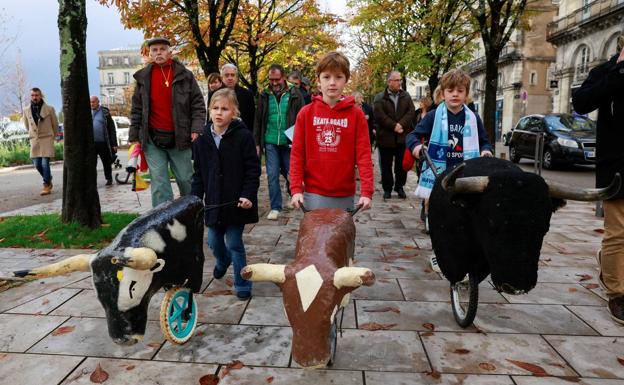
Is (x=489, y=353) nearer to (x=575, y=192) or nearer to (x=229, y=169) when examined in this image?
(x=575, y=192)

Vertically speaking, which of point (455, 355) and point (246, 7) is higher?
point (246, 7)

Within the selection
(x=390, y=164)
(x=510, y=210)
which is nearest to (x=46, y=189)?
(x=390, y=164)

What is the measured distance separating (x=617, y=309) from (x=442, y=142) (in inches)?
80.6

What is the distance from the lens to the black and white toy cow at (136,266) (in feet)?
8.55

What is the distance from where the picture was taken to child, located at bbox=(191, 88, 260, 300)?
400 cm

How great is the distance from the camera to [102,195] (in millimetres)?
10867

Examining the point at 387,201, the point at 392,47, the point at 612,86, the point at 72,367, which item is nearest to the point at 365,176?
the point at 612,86

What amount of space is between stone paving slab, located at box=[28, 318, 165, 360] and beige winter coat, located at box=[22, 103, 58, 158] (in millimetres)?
8319

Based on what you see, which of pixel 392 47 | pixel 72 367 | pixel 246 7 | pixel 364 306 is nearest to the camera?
pixel 72 367

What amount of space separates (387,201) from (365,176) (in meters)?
5.68

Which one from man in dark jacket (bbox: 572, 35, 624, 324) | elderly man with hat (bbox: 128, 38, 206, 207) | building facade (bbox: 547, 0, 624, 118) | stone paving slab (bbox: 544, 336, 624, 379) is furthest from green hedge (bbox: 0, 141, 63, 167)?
building facade (bbox: 547, 0, 624, 118)

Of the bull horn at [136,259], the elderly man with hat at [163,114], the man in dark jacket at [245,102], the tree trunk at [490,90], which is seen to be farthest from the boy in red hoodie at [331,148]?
the tree trunk at [490,90]

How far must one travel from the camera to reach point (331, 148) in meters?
3.82

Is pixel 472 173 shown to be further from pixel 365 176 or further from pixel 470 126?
pixel 470 126
